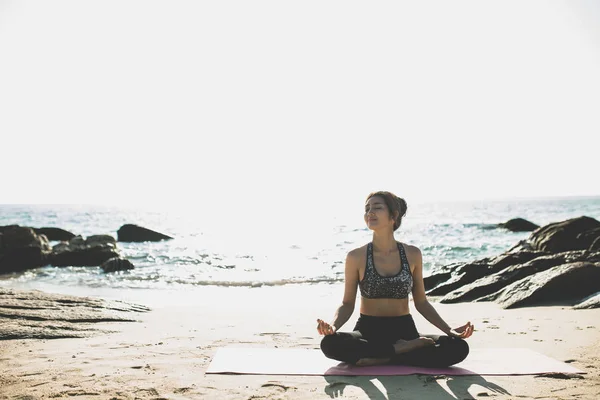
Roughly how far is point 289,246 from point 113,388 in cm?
2613

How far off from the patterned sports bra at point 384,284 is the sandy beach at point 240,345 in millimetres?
823

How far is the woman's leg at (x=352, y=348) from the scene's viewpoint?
4.88 metres

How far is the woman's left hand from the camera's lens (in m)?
4.71

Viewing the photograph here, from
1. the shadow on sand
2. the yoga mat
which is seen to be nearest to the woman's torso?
the yoga mat

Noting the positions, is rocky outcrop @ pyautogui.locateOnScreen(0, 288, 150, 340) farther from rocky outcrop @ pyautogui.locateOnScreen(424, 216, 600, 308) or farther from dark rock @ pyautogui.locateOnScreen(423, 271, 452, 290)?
dark rock @ pyautogui.locateOnScreen(423, 271, 452, 290)

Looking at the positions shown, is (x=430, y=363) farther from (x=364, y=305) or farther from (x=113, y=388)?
(x=113, y=388)

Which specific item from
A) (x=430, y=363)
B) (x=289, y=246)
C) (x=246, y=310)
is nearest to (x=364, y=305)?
(x=430, y=363)

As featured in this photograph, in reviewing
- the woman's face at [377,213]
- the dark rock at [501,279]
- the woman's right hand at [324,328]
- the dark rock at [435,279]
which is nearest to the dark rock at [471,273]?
the dark rock at [435,279]

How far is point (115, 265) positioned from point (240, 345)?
1410 cm

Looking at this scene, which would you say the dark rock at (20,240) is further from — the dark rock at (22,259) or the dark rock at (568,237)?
the dark rock at (568,237)

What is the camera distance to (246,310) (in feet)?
32.0

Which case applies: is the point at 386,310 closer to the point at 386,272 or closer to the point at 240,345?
the point at 386,272

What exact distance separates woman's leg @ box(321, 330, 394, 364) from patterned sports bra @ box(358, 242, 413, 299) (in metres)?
0.45

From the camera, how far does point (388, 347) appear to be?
4.98 metres
